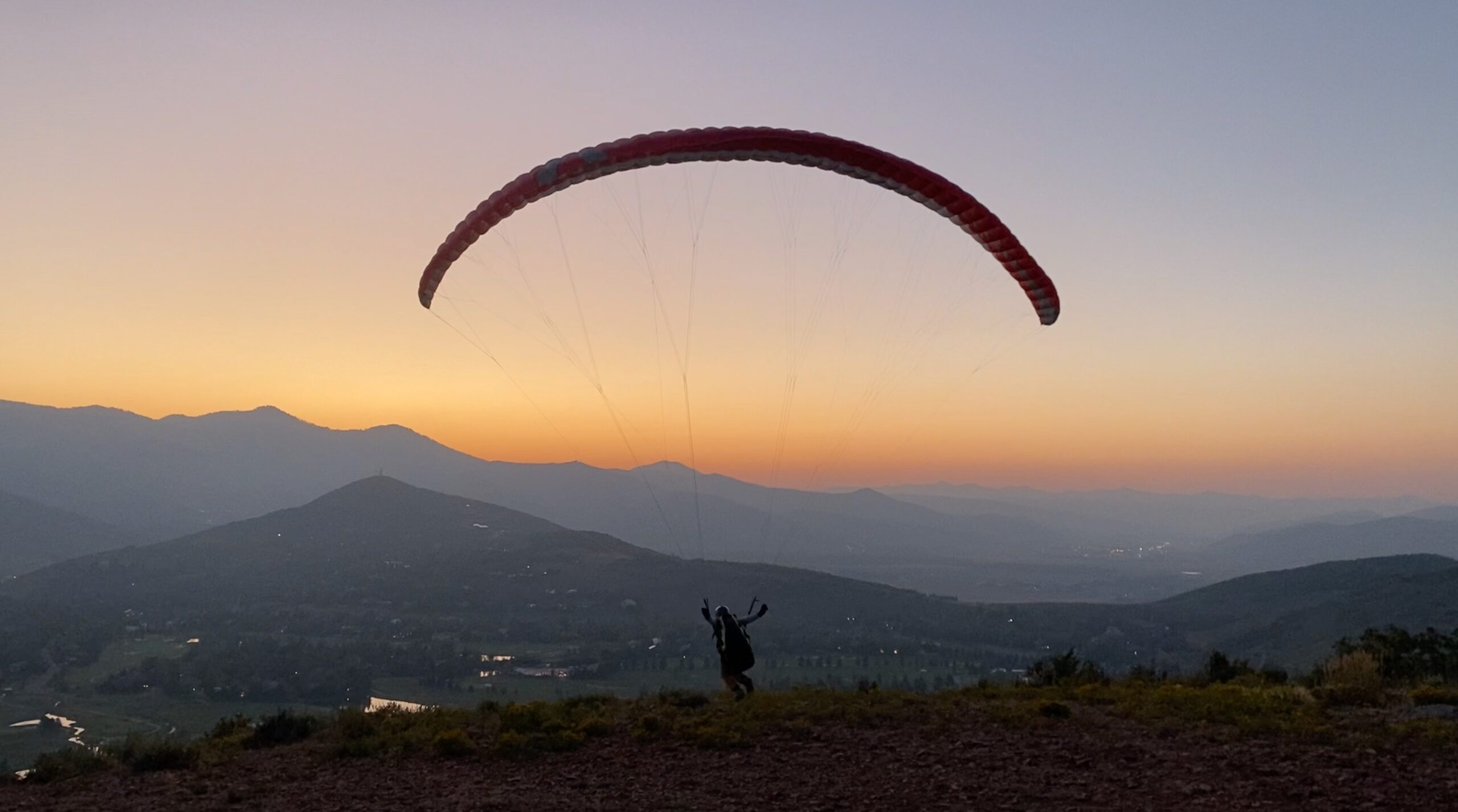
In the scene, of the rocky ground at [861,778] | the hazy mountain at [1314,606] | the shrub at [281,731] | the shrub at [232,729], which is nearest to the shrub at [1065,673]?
the rocky ground at [861,778]

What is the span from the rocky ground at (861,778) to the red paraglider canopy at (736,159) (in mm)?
9166

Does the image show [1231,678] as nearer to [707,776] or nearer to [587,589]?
[707,776]

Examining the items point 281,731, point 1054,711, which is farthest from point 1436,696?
point 281,731

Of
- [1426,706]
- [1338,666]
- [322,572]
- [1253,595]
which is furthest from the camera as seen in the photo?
[322,572]

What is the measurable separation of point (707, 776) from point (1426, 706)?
1086 cm

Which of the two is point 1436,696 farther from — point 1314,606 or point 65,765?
point 1314,606

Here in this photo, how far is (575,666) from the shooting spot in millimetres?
88750

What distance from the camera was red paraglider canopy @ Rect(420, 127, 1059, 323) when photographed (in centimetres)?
1579

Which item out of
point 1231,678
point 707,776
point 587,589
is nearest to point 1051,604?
point 587,589

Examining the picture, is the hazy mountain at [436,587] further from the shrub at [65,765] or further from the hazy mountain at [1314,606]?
the shrub at [65,765]

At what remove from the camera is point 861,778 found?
10.9 meters

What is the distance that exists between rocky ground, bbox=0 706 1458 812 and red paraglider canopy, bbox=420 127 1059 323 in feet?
30.1

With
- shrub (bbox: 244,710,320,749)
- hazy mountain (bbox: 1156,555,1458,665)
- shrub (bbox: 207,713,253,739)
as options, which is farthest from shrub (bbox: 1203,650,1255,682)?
hazy mountain (bbox: 1156,555,1458,665)

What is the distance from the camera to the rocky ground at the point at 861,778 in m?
9.99
